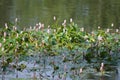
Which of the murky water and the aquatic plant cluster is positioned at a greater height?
the aquatic plant cluster

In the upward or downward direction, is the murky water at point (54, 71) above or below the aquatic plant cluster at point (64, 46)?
below

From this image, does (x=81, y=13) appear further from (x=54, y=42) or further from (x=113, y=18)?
(x=54, y=42)

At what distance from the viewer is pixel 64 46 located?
37.8ft

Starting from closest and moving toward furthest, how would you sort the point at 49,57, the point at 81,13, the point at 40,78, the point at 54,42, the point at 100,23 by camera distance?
the point at 40,78, the point at 49,57, the point at 54,42, the point at 100,23, the point at 81,13

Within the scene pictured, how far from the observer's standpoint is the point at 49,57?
Answer: 35.8 feet

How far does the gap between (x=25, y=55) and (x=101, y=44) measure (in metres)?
2.06

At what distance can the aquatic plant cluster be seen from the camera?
1068 centimetres

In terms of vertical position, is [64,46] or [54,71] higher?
[64,46]

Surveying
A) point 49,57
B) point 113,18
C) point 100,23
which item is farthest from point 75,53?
point 113,18

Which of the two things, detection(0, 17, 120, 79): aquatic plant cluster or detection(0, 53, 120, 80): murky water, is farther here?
detection(0, 17, 120, 79): aquatic plant cluster

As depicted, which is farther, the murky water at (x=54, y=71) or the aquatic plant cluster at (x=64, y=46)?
the aquatic plant cluster at (x=64, y=46)

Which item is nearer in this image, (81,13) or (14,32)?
(14,32)

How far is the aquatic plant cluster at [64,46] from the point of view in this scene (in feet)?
35.0

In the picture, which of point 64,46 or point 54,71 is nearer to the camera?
point 54,71
